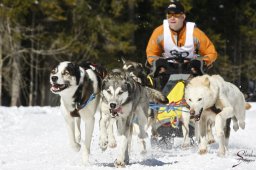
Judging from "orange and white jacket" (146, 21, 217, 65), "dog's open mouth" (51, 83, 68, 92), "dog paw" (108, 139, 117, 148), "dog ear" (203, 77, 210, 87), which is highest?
"orange and white jacket" (146, 21, 217, 65)

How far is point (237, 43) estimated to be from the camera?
27422 millimetres

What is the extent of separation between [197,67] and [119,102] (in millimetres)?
1802

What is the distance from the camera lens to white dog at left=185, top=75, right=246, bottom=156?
680 cm

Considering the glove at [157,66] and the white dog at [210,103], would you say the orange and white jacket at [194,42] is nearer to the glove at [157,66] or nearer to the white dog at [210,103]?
the glove at [157,66]

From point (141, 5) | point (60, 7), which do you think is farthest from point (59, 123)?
point (141, 5)

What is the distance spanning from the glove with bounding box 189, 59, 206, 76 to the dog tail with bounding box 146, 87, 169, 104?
475 mm

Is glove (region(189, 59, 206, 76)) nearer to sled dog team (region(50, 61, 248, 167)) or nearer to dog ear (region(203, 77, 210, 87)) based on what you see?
sled dog team (region(50, 61, 248, 167))

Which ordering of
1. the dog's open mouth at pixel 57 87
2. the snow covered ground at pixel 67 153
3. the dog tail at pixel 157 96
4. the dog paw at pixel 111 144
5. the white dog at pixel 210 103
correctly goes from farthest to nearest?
the dog tail at pixel 157 96 → the dog paw at pixel 111 144 → the white dog at pixel 210 103 → the dog's open mouth at pixel 57 87 → the snow covered ground at pixel 67 153

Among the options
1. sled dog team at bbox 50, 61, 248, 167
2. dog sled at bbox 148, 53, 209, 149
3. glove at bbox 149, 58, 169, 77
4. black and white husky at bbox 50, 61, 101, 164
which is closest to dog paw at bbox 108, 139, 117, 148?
sled dog team at bbox 50, 61, 248, 167

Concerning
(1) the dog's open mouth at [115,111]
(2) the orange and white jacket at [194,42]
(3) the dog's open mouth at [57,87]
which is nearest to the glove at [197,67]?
(2) the orange and white jacket at [194,42]

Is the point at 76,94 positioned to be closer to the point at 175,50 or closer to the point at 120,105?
the point at 120,105

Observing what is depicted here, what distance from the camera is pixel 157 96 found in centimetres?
790

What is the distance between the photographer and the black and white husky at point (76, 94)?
6648mm

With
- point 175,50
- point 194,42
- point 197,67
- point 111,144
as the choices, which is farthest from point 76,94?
point 194,42
